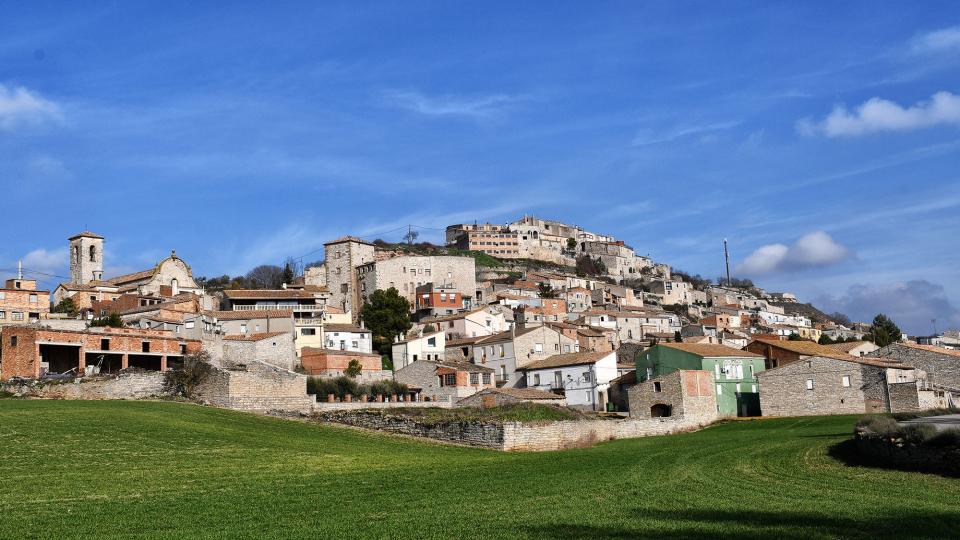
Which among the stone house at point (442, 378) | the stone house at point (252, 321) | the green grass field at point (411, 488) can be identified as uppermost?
the stone house at point (252, 321)

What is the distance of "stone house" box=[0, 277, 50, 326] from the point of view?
82.8 meters

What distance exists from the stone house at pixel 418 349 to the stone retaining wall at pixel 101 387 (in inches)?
1316

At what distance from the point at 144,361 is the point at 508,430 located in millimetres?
31568

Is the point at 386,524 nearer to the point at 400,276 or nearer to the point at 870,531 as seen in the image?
the point at 870,531

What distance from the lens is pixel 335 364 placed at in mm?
73625

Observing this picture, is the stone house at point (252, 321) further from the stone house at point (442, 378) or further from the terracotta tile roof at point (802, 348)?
the terracotta tile roof at point (802, 348)

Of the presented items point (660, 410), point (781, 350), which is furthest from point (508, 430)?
point (781, 350)

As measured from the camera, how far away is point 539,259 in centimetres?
19650

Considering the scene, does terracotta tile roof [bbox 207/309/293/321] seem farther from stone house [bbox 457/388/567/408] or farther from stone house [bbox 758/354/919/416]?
stone house [bbox 758/354/919/416]

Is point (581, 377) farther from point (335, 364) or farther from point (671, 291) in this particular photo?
point (671, 291)

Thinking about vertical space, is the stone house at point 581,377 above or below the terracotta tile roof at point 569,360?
below

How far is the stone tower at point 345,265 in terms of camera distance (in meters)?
117

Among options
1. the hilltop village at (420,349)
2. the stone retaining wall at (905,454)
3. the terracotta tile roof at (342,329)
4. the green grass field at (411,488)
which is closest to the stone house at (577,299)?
the hilltop village at (420,349)

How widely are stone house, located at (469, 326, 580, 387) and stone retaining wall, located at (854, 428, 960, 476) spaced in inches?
2006
